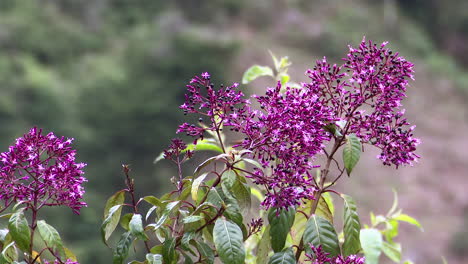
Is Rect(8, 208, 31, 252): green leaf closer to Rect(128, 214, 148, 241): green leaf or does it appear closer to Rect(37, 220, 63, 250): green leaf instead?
Rect(37, 220, 63, 250): green leaf

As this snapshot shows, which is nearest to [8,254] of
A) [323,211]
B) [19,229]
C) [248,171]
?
[19,229]

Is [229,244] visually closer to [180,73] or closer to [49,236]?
[49,236]

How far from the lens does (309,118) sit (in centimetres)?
82

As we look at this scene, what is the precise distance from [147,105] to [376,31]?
7.70 metres

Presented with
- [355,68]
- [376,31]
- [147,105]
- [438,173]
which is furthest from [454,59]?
[355,68]

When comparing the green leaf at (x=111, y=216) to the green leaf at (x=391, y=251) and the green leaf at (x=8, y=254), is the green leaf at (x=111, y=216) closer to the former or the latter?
the green leaf at (x=8, y=254)

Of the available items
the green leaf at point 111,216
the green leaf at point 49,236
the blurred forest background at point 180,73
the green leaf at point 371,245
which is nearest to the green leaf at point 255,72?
the green leaf at point 371,245

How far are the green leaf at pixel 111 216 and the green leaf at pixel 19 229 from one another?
0.32 ft

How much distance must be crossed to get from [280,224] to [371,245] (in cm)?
29

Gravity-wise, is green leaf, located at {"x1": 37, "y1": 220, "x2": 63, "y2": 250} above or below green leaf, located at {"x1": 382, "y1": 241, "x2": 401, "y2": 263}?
below

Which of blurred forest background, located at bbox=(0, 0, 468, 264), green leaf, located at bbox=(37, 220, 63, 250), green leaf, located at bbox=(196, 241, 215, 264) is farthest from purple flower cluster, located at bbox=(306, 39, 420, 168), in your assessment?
blurred forest background, located at bbox=(0, 0, 468, 264)

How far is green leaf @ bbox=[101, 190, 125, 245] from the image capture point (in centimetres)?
89

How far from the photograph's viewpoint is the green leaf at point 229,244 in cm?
80

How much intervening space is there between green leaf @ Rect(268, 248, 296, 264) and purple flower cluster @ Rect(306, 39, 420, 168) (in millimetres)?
164
